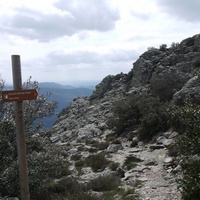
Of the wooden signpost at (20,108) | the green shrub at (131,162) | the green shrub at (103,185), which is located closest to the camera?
the wooden signpost at (20,108)

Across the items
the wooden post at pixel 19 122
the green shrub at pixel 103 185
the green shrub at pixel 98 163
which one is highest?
the wooden post at pixel 19 122

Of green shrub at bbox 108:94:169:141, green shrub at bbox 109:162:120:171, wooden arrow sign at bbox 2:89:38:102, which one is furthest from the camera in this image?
green shrub at bbox 108:94:169:141

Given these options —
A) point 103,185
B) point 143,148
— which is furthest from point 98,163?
point 103,185

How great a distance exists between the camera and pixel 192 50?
4125cm

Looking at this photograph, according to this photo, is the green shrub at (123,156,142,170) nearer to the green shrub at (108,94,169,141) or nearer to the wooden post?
the green shrub at (108,94,169,141)

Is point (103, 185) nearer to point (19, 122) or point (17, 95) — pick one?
point (19, 122)

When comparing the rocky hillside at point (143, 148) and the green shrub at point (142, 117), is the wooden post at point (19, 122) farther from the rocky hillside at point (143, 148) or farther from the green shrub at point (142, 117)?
the green shrub at point (142, 117)

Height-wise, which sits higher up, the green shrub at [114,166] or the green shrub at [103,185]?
the green shrub at [103,185]

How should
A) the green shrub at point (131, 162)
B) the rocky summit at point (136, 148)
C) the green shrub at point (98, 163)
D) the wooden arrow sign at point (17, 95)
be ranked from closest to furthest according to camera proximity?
1. the wooden arrow sign at point (17, 95)
2. the rocky summit at point (136, 148)
3. the green shrub at point (131, 162)
4. the green shrub at point (98, 163)

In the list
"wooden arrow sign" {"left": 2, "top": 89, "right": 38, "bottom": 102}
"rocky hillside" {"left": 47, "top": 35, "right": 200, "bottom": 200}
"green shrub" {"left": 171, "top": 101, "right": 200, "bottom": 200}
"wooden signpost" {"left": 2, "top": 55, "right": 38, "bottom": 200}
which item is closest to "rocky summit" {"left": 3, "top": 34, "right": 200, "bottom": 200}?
"rocky hillside" {"left": 47, "top": 35, "right": 200, "bottom": 200}

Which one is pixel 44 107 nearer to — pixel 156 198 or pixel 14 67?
pixel 14 67

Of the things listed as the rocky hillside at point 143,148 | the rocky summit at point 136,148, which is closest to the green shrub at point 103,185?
the rocky summit at point 136,148

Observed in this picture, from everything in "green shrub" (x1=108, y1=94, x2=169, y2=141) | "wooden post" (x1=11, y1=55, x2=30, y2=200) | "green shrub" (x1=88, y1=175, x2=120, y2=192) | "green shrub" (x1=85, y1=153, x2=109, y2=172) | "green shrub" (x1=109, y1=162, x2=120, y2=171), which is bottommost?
"green shrub" (x1=85, y1=153, x2=109, y2=172)

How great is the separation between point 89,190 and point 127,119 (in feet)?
49.3
